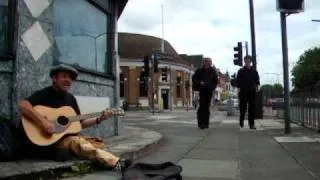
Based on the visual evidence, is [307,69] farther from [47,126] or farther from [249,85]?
[47,126]

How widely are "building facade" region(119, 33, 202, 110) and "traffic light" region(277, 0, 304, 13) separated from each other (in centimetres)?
7410

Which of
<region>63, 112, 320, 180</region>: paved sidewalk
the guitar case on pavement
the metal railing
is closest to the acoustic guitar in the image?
<region>63, 112, 320, 180</region>: paved sidewalk

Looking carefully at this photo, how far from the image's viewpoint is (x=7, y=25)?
25.1ft

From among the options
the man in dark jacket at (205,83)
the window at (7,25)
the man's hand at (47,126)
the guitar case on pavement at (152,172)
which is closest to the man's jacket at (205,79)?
the man in dark jacket at (205,83)

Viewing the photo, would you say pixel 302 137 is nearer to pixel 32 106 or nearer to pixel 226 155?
pixel 226 155

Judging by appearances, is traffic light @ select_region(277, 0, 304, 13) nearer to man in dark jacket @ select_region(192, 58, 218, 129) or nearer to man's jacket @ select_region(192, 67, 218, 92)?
man in dark jacket @ select_region(192, 58, 218, 129)

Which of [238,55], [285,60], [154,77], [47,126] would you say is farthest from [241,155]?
[154,77]

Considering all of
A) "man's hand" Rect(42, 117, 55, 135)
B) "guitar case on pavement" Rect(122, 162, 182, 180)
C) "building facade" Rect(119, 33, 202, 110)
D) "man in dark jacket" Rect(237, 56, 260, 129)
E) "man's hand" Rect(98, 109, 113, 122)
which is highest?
"building facade" Rect(119, 33, 202, 110)

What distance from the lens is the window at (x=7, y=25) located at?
760 cm

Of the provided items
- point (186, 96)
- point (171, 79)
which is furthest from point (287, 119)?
point (186, 96)

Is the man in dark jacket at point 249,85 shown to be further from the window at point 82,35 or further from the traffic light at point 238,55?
the traffic light at point 238,55

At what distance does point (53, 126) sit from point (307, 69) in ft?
419

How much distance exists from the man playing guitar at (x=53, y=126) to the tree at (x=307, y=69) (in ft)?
391

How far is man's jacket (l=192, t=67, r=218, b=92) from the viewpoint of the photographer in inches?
565
